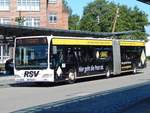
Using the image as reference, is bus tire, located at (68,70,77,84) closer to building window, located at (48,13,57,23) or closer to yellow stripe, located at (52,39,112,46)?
yellow stripe, located at (52,39,112,46)

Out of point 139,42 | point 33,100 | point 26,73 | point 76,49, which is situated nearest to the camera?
point 33,100

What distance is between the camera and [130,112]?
1437 centimetres

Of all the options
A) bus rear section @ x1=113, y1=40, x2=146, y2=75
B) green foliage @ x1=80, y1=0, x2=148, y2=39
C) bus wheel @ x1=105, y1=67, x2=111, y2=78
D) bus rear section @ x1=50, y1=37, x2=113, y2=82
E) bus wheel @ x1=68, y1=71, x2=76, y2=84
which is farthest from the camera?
green foliage @ x1=80, y1=0, x2=148, y2=39

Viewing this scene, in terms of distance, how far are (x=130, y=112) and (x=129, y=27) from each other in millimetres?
95530

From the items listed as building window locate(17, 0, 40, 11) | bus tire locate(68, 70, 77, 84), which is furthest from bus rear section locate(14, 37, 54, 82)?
building window locate(17, 0, 40, 11)

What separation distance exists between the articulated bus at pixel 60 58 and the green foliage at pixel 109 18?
236ft

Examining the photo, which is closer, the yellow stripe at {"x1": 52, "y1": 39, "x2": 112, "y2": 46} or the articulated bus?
the articulated bus

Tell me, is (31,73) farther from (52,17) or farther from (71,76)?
(52,17)

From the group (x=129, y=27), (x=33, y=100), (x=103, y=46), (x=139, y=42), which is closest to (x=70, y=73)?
(x=103, y=46)

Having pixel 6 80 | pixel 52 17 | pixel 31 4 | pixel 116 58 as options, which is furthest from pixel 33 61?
pixel 52 17

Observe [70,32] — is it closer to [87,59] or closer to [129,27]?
[87,59]

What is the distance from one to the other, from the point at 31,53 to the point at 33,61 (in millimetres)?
529

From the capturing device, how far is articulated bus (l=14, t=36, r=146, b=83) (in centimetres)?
2766

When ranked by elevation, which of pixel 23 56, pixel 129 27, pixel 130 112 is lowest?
pixel 130 112
